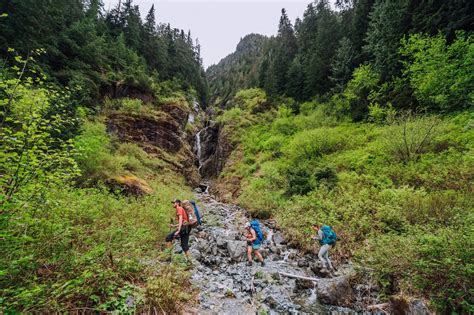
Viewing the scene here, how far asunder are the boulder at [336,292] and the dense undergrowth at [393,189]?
2.86 ft

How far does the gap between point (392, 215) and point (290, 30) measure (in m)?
44.1

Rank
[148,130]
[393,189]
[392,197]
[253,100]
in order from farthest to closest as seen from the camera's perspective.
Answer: [253,100]
[148,130]
[393,189]
[392,197]

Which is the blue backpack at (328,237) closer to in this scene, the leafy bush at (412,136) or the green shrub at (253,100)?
the leafy bush at (412,136)

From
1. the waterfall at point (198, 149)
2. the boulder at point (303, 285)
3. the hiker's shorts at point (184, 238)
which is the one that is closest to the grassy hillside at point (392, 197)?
the boulder at point (303, 285)

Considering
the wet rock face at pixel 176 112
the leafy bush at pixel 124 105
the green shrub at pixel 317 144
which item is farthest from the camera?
the wet rock face at pixel 176 112

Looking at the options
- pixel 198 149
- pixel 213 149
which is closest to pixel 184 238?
pixel 213 149

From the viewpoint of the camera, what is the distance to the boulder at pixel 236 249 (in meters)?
7.68

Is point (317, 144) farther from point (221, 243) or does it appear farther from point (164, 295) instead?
point (164, 295)

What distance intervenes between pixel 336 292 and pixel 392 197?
564cm

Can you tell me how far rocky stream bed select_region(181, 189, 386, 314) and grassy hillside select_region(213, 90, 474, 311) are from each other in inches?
32.0

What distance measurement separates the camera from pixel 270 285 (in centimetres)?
616

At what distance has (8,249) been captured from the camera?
9.19 ft

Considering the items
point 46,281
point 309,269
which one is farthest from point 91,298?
point 309,269

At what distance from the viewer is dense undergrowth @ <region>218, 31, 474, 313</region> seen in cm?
442
